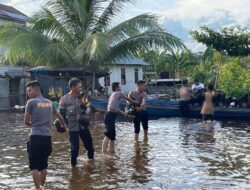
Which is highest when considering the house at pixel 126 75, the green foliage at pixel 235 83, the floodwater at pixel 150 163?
the house at pixel 126 75

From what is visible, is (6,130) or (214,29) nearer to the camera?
(6,130)

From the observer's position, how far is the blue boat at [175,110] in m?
18.2

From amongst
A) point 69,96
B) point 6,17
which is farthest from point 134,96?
point 6,17

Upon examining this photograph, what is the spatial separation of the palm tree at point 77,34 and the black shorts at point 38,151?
1374 cm

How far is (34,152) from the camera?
6.67 metres

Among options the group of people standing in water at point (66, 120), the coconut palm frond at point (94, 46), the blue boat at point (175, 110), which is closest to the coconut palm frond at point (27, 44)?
the coconut palm frond at point (94, 46)

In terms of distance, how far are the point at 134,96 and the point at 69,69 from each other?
10.5 meters

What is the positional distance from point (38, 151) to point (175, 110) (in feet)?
43.7

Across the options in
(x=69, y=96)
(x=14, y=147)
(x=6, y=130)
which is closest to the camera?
(x=69, y=96)

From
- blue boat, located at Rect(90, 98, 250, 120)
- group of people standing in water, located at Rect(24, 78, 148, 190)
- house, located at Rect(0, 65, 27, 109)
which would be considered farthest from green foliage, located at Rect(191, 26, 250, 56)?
house, located at Rect(0, 65, 27, 109)

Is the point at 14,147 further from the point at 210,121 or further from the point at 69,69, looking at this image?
the point at 69,69

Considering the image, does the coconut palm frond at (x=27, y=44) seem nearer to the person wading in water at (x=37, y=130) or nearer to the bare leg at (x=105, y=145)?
the bare leg at (x=105, y=145)

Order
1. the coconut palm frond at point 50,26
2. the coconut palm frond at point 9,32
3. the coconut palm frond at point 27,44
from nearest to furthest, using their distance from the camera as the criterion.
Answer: the coconut palm frond at point 27,44
the coconut palm frond at point 50,26
the coconut palm frond at point 9,32

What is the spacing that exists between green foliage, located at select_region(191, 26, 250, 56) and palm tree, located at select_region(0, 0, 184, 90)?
1.62m
